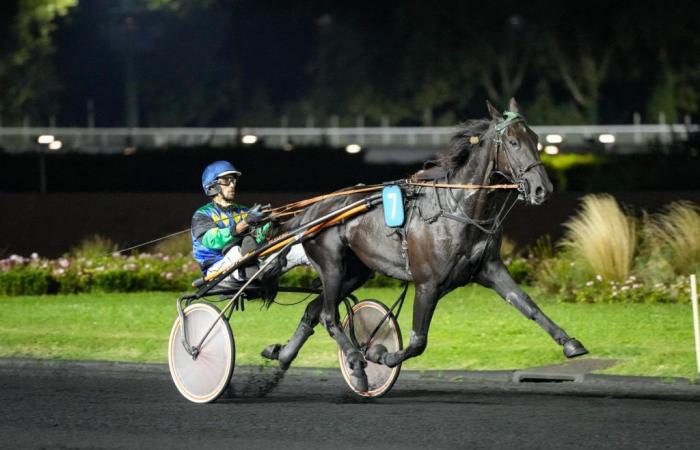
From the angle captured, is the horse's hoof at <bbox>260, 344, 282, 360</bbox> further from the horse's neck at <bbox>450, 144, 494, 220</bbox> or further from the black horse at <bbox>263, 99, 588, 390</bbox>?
the horse's neck at <bbox>450, 144, 494, 220</bbox>

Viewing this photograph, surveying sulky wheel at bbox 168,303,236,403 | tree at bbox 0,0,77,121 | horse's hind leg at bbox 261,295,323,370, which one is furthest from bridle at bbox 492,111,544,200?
tree at bbox 0,0,77,121

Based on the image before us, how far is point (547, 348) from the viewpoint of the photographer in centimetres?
1236

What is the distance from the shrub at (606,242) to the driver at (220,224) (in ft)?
23.3

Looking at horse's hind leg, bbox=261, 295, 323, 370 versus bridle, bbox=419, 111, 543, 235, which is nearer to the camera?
bridle, bbox=419, 111, 543, 235

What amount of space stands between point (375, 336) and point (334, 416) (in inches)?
46.4

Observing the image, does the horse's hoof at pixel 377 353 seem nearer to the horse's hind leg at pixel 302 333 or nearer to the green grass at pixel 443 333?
the horse's hind leg at pixel 302 333

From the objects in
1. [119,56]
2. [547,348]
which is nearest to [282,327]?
[547,348]

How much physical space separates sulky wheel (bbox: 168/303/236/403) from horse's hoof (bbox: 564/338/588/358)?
2.30 meters

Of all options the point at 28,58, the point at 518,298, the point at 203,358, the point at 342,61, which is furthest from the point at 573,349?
the point at 342,61

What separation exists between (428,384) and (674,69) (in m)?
48.6

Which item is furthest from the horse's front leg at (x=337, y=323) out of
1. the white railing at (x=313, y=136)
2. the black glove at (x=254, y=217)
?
the white railing at (x=313, y=136)

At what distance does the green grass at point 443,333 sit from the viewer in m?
11.9

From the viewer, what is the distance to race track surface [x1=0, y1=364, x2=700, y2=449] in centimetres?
821

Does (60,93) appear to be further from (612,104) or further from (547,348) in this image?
(547,348)
